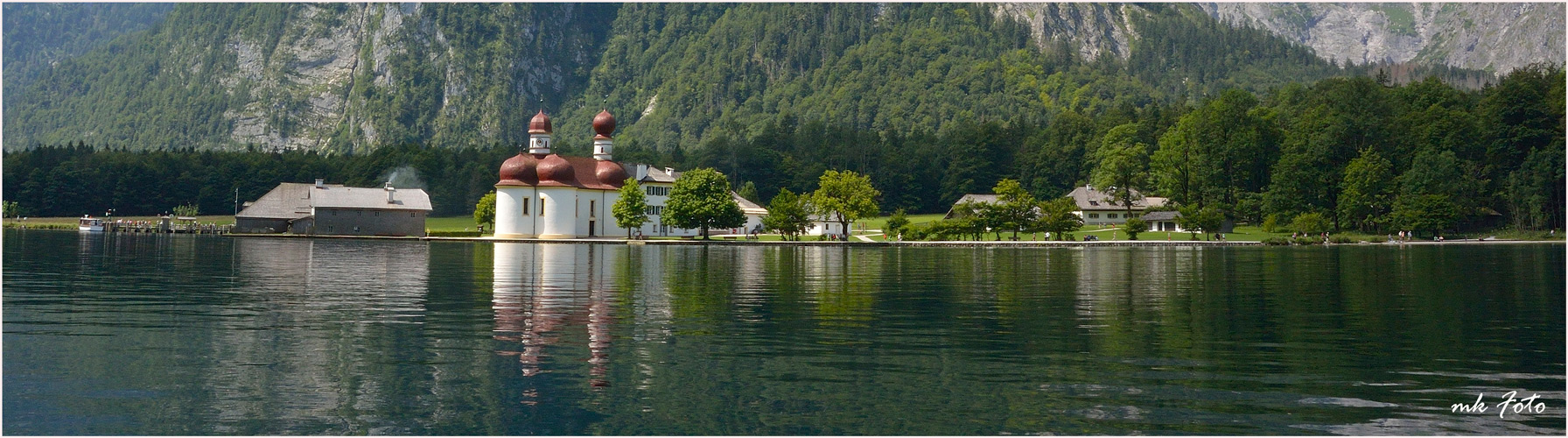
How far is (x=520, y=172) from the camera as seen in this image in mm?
107562

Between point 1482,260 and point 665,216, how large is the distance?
58.8 meters

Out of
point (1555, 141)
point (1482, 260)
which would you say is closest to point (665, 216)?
point (1482, 260)

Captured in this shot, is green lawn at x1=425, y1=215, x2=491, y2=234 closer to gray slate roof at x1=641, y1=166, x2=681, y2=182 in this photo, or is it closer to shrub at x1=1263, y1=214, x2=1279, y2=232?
gray slate roof at x1=641, y1=166, x2=681, y2=182

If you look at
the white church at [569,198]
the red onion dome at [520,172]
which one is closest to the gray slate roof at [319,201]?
the white church at [569,198]

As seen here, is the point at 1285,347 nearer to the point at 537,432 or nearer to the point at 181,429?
the point at 537,432

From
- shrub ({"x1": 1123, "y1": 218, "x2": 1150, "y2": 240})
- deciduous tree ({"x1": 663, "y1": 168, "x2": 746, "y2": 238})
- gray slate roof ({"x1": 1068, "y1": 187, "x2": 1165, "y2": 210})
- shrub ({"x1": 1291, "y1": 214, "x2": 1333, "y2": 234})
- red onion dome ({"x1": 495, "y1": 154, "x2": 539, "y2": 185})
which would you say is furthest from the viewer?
gray slate roof ({"x1": 1068, "y1": 187, "x2": 1165, "y2": 210})

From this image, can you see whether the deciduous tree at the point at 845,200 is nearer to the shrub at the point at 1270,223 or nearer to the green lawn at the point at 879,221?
the green lawn at the point at 879,221

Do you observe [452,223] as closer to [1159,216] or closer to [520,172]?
[520,172]

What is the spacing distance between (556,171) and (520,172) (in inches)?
123

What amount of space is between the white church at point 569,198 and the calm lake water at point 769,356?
64.2m

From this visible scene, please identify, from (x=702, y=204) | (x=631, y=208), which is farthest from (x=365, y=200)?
(x=702, y=204)

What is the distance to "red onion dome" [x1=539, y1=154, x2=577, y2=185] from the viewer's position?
107938 millimetres

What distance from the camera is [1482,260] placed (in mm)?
59938

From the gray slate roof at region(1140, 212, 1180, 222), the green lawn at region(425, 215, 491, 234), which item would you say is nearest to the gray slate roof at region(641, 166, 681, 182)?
the green lawn at region(425, 215, 491, 234)
